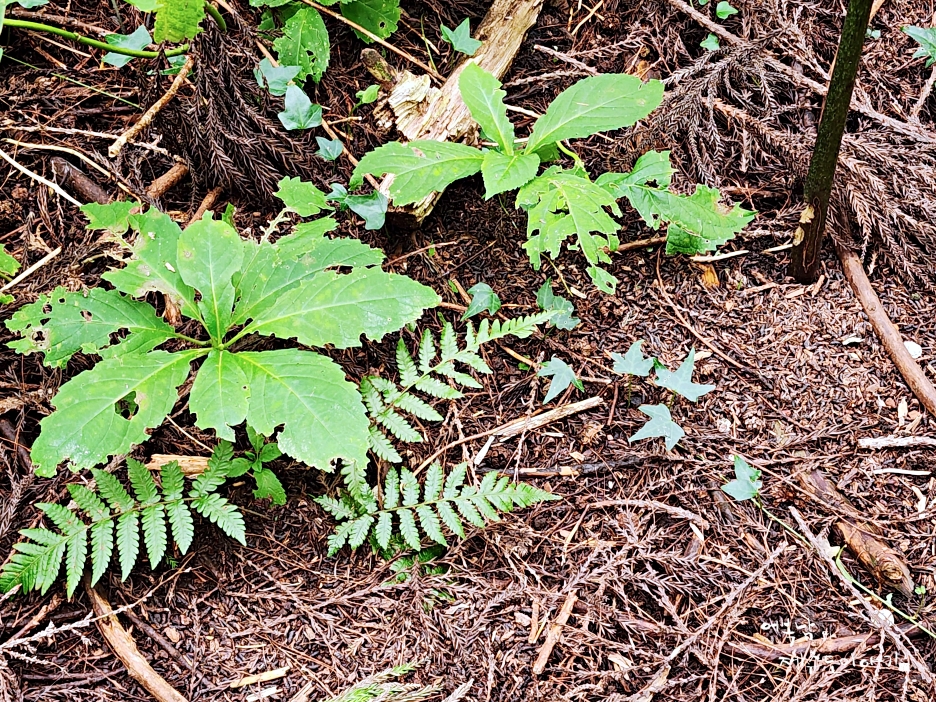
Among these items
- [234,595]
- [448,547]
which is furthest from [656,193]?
[234,595]

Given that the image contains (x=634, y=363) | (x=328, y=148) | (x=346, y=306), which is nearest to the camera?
(x=346, y=306)

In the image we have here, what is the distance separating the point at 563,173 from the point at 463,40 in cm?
93

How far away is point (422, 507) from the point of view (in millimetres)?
2451

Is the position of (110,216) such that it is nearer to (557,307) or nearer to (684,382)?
(557,307)

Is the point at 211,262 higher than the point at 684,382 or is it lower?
higher

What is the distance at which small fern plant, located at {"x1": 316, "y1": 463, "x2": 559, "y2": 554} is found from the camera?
7.91 ft

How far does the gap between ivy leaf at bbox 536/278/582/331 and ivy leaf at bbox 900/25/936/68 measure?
205cm

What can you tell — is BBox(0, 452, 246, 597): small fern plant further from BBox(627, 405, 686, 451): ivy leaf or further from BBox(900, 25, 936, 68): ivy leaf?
BBox(900, 25, 936, 68): ivy leaf

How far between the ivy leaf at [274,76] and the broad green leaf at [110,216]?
79 cm

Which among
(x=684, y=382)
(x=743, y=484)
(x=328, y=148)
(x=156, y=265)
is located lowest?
(x=743, y=484)

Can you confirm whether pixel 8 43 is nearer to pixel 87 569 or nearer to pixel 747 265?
pixel 87 569

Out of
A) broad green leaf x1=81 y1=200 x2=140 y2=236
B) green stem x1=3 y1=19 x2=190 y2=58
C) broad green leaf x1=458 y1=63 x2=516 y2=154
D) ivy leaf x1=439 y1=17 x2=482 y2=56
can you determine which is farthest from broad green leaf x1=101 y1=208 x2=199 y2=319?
ivy leaf x1=439 y1=17 x2=482 y2=56

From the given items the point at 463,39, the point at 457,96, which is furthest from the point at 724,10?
the point at 457,96

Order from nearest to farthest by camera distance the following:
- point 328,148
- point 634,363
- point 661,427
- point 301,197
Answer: point 661,427, point 634,363, point 301,197, point 328,148
